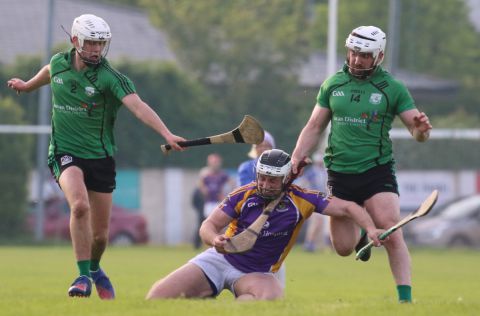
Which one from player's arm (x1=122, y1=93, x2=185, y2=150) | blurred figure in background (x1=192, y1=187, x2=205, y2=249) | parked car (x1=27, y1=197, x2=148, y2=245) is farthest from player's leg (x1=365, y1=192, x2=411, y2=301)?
parked car (x1=27, y1=197, x2=148, y2=245)

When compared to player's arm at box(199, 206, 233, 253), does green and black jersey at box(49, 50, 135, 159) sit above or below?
above

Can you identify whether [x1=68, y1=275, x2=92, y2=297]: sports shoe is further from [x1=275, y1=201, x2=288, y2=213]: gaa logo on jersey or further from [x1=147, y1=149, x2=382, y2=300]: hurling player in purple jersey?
[x1=275, y1=201, x2=288, y2=213]: gaa logo on jersey

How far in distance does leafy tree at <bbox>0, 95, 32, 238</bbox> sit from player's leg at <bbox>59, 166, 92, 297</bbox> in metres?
18.3

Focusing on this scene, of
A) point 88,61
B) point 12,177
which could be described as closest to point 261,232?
point 88,61

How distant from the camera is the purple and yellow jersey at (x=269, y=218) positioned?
10281 millimetres

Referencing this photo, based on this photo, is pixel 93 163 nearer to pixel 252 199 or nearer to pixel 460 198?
pixel 252 199

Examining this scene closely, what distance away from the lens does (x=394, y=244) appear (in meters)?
10.4

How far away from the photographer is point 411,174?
29.7m

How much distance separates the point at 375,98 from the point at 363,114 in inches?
6.6

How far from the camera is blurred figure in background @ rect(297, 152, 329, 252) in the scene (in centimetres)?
2570

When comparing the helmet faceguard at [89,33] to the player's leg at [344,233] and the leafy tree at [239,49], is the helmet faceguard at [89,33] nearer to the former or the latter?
the player's leg at [344,233]

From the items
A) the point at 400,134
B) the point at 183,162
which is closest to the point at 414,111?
the point at 400,134

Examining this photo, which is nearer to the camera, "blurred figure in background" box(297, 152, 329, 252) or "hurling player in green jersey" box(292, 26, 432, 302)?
"hurling player in green jersey" box(292, 26, 432, 302)

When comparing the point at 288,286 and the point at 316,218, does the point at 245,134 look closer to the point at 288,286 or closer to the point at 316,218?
the point at 288,286
